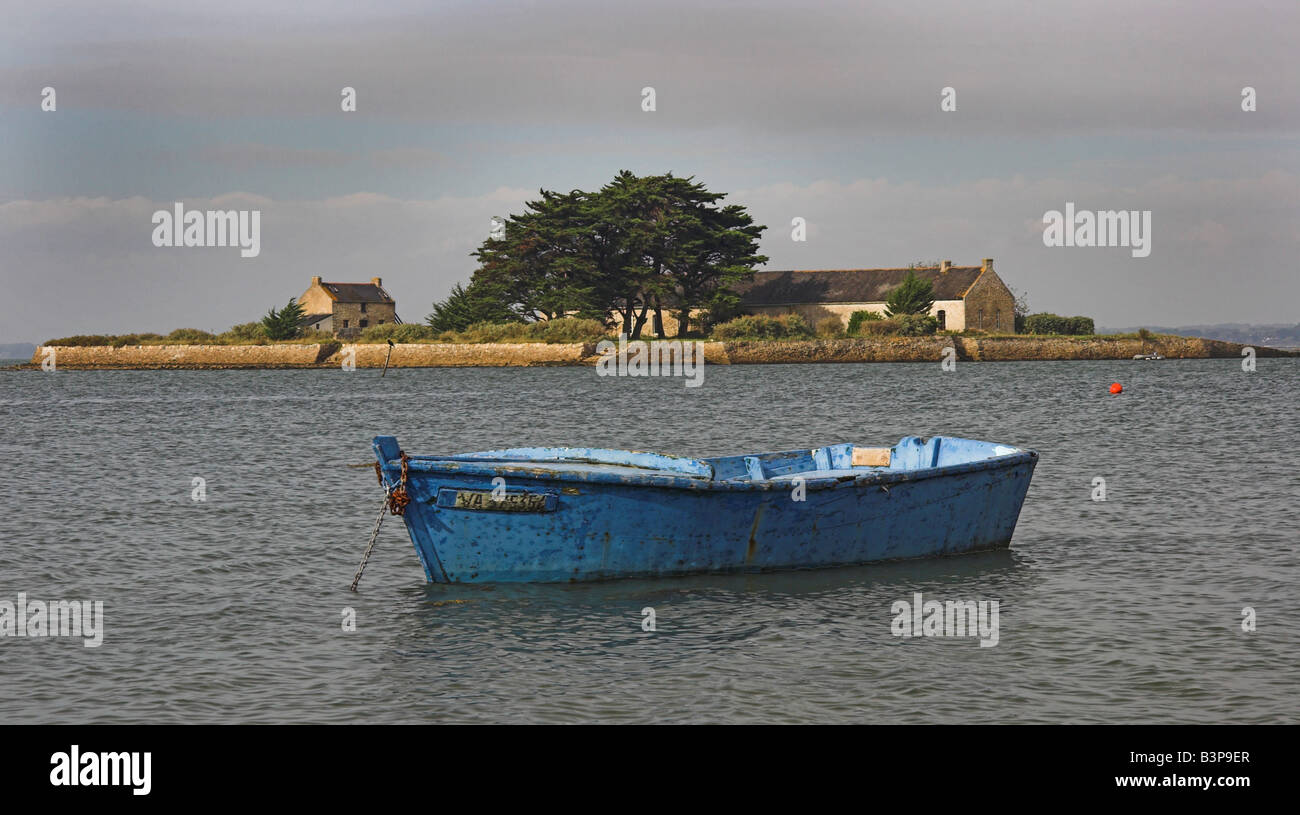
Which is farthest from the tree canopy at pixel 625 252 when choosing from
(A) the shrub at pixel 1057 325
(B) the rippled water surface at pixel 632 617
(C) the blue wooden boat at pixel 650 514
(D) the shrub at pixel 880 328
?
(C) the blue wooden boat at pixel 650 514

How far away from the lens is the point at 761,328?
92312mm

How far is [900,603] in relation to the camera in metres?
13.4

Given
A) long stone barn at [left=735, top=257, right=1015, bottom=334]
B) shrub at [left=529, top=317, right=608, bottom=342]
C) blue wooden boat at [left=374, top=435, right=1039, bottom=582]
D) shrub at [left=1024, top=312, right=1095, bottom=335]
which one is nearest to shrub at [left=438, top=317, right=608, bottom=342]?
shrub at [left=529, top=317, right=608, bottom=342]

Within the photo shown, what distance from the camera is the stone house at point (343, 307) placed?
370ft

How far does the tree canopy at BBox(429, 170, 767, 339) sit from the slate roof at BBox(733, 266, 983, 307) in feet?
40.2

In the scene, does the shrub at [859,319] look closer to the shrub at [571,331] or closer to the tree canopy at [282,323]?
the shrub at [571,331]

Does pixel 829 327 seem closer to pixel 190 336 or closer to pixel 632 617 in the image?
pixel 190 336

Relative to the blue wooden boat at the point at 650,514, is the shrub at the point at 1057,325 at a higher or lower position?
higher

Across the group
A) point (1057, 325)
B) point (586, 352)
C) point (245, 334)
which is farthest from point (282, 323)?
point (1057, 325)

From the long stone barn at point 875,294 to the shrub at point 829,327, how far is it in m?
0.39

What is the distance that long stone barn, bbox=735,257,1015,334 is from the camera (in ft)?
314

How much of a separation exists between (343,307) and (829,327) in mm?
43446

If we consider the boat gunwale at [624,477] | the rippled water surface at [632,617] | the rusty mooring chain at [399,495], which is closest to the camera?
the rippled water surface at [632,617]
